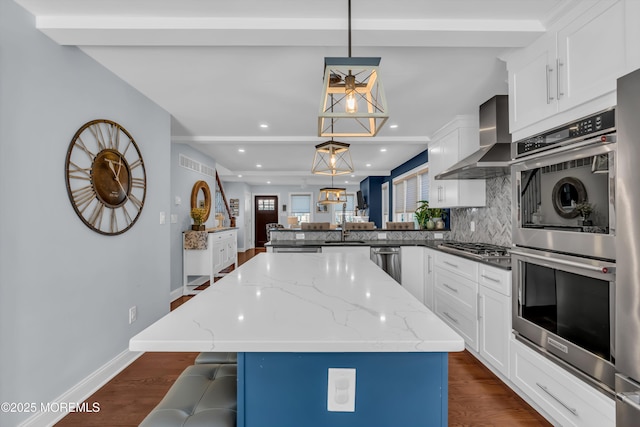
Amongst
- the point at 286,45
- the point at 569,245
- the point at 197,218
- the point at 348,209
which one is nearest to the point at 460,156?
the point at 569,245

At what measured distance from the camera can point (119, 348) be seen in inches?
97.9

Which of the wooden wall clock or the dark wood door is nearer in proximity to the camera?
the wooden wall clock

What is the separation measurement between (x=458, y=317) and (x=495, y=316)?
0.63 meters

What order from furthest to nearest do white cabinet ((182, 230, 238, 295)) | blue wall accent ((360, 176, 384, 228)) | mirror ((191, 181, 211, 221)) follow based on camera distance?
1. blue wall accent ((360, 176, 384, 228))
2. mirror ((191, 181, 211, 221))
3. white cabinet ((182, 230, 238, 295))

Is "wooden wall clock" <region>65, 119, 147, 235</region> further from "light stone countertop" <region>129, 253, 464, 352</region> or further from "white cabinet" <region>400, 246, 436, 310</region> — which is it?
"white cabinet" <region>400, 246, 436, 310</region>

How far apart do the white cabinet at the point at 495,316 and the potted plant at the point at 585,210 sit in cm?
72

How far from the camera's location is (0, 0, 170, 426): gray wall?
5.33 ft

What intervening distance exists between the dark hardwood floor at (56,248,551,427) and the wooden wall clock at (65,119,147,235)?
3.81 ft

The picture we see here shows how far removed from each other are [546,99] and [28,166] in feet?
9.98

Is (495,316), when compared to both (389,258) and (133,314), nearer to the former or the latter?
(389,258)

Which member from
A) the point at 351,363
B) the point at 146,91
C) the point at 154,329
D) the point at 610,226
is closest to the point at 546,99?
the point at 610,226

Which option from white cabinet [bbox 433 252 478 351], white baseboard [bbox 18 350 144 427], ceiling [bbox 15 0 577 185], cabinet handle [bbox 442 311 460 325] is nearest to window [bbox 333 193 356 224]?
white cabinet [bbox 433 252 478 351]

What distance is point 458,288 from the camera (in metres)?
2.88

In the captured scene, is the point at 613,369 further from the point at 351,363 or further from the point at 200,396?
the point at 200,396
